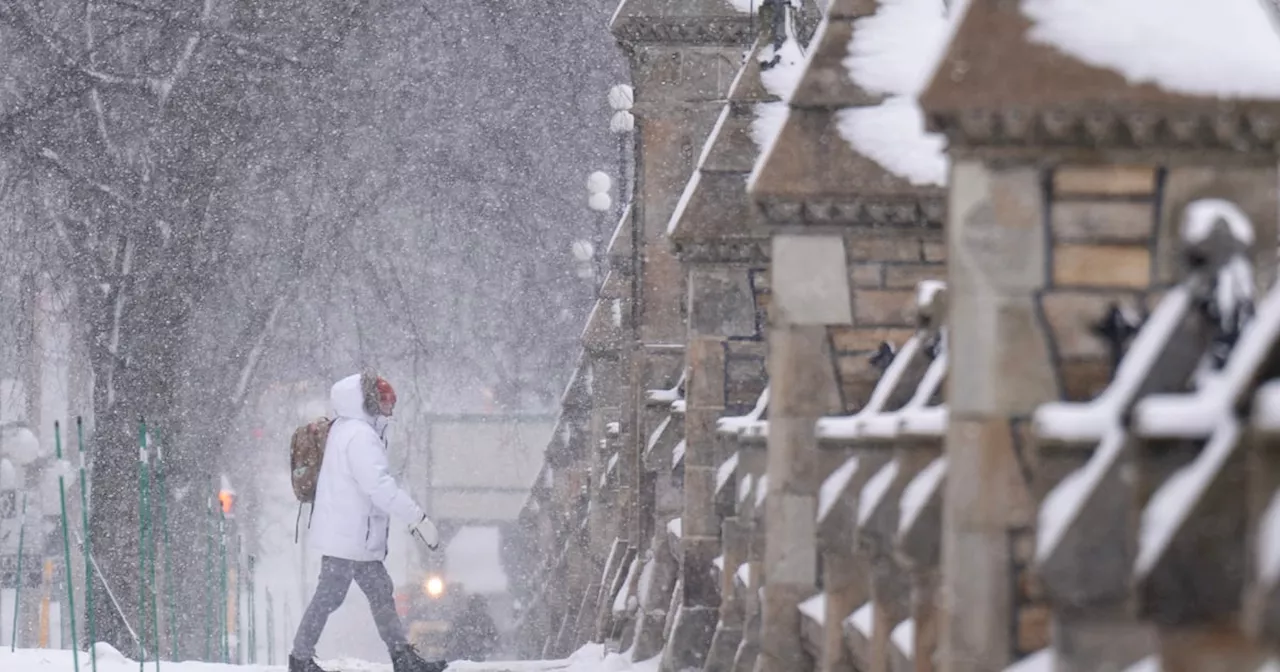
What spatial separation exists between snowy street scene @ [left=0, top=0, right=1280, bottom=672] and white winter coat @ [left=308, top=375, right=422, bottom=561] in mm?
24

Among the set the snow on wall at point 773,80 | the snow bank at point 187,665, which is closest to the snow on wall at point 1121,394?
the snow on wall at point 773,80

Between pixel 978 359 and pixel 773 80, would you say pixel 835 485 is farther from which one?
pixel 773 80

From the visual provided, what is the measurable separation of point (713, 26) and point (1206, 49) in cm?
1208

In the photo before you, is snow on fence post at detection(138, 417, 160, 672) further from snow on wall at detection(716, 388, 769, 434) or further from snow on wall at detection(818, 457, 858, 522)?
snow on wall at detection(818, 457, 858, 522)

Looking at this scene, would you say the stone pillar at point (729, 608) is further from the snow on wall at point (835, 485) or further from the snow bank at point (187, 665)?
the snow on wall at point (835, 485)

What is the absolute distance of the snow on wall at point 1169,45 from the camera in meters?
6.51

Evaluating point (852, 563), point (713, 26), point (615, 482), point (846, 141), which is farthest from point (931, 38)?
point (615, 482)

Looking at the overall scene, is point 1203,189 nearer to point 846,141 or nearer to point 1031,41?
point 1031,41

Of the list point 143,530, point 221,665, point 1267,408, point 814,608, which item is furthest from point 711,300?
point 1267,408

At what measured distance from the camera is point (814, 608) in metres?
10.8

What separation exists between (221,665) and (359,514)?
109 inches

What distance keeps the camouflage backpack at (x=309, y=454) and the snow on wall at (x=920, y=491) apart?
6.90 m

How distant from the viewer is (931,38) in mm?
10727

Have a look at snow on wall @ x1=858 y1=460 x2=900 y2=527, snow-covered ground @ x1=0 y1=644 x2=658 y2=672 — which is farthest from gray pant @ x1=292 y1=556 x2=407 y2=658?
snow on wall @ x1=858 y1=460 x2=900 y2=527
